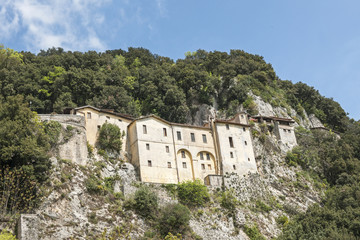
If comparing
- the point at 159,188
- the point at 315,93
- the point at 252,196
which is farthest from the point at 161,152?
the point at 315,93

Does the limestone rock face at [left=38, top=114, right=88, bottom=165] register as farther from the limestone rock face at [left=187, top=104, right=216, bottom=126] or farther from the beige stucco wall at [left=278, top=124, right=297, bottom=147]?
the beige stucco wall at [left=278, top=124, right=297, bottom=147]

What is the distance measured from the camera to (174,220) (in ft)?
135

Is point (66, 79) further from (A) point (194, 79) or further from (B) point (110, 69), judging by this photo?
(A) point (194, 79)

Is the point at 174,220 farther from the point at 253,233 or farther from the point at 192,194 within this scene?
the point at 253,233

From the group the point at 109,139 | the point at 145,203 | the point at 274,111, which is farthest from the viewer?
the point at 274,111

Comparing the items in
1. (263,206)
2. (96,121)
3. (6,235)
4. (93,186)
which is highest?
(96,121)

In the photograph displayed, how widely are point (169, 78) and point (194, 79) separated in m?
4.33

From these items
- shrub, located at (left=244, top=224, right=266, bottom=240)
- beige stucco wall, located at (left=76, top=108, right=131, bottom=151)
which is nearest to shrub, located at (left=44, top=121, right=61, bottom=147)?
beige stucco wall, located at (left=76, top=108, right=131, bottom=151)

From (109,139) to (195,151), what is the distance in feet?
35.3

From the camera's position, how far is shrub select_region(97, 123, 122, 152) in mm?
47844

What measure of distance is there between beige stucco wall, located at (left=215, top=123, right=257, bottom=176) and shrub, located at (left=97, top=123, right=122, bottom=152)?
13125 mm

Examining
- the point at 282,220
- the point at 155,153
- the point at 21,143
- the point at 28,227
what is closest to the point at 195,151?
the point at 155,153

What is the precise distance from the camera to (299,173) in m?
59.4

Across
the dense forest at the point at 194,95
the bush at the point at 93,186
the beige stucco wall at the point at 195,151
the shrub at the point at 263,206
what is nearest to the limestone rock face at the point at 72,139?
the dense forest at the point at 194,95
